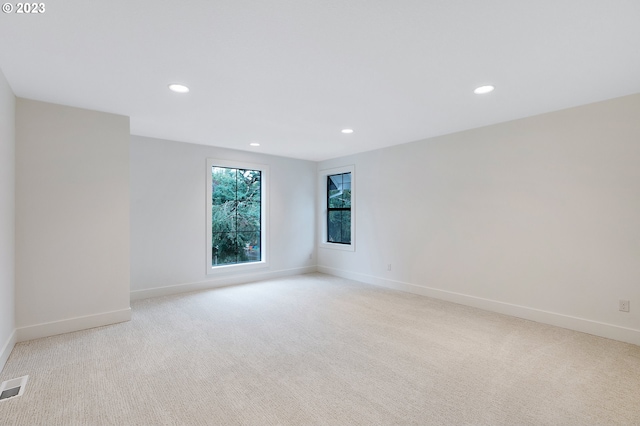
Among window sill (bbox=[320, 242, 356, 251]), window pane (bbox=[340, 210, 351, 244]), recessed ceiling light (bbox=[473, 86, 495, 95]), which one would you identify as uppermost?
recessed ceiling light (bbox=[473, 86, 495, 95])

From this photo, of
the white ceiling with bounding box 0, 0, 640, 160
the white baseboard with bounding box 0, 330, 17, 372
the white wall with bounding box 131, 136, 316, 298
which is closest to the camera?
the white ceiling with bounding box 0, 0, 640, 160

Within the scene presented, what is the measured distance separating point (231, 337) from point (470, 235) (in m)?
3.22

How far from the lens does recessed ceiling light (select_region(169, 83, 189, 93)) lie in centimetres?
271

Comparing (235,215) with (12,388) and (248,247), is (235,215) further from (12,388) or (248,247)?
(12,388)

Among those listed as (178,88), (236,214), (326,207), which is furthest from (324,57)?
(326,207)

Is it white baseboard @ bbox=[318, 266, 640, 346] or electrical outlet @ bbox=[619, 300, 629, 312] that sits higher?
electrical outlet @ bbox=[619, 300, 629, 312]

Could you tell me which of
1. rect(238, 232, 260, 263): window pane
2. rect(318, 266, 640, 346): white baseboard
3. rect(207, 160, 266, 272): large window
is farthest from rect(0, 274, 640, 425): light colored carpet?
rect(238, 232, 260, 263): window pane

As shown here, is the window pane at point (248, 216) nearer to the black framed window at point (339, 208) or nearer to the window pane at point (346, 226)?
the black framed window at point (339, 208)

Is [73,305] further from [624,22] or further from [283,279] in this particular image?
[624,22]

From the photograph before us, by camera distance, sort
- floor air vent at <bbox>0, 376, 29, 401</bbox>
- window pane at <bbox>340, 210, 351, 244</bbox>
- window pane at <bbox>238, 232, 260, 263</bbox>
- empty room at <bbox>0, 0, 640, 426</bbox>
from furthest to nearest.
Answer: window pane at <bbox>340, 210, 351, 244</bbox> < window pane at <bbox>238, 232, 260, 263</bbox> < floor air vent at <bbox>0, 376, 29, 401</bbox> < empty room at <bbox>0, 0, 640, 426</bbox>

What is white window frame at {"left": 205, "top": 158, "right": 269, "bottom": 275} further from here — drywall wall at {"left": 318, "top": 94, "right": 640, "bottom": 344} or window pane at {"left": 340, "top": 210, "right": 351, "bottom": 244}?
drywall wall at {"left": 318, "top": 94, "right": 640, "bottom": 344}

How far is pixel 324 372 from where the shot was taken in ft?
7.86

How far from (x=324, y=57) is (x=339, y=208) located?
4.17 meters

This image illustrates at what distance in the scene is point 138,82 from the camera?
104 inches
